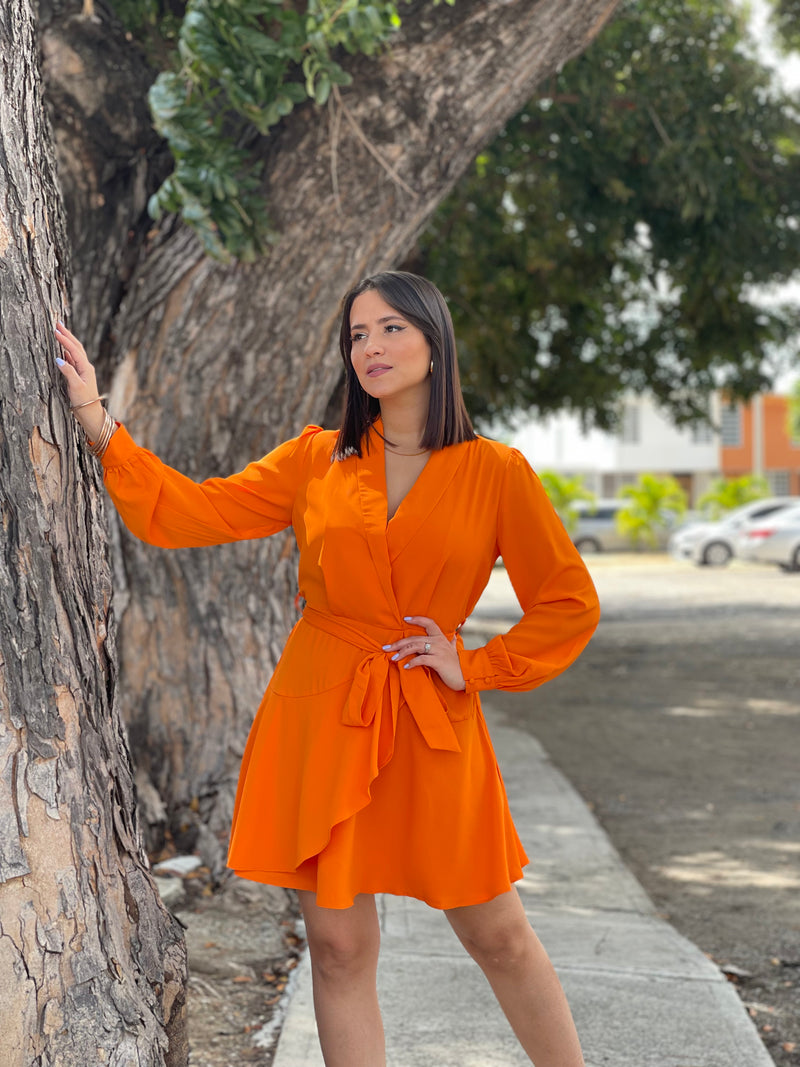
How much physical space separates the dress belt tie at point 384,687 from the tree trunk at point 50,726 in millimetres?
500

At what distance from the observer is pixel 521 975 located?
97.8 inches

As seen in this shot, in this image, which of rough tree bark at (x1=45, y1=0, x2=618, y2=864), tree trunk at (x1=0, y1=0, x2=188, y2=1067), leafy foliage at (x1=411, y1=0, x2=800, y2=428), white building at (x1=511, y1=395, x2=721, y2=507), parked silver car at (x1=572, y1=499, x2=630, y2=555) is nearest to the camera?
tree trunk at (x1=0, y1=0, x2=188, y2=1067)

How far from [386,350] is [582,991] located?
88.2 inches

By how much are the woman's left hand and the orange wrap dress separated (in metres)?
0.03

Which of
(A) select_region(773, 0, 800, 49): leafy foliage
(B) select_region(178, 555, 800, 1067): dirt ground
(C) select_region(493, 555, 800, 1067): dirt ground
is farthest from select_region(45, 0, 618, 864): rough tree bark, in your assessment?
(A) select_region(773, 0, 800, 49): leafy foliage

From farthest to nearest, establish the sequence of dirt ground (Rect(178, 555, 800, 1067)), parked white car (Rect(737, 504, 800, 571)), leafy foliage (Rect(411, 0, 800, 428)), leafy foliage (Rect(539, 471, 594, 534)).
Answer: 1. leafy foliage (Rect(539, 471, 594, 534))
2. parked white car (Rect(737, 504, 800, 571))
3. leafy foliage (Rect(411, 0, 800, 428))
4. dirt ground (Rect(178, 555, 800, 1067))

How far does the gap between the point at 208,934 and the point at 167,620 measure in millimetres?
1286

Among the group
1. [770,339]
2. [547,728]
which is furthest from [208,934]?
[770,339]

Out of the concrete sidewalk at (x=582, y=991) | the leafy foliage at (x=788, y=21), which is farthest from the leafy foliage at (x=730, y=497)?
the concrete sidewalk at (x=582, y=991)

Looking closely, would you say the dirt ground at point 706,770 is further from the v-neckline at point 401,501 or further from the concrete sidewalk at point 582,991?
the v-neckline at point 401,501

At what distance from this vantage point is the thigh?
2.41 metres

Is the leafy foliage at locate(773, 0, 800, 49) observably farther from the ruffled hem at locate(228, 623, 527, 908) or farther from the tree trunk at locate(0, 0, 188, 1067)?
the ruffled hem at locate(228, 623, 527, 908)

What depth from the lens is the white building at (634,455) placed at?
144ft

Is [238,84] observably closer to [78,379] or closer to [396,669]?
[78,379]
